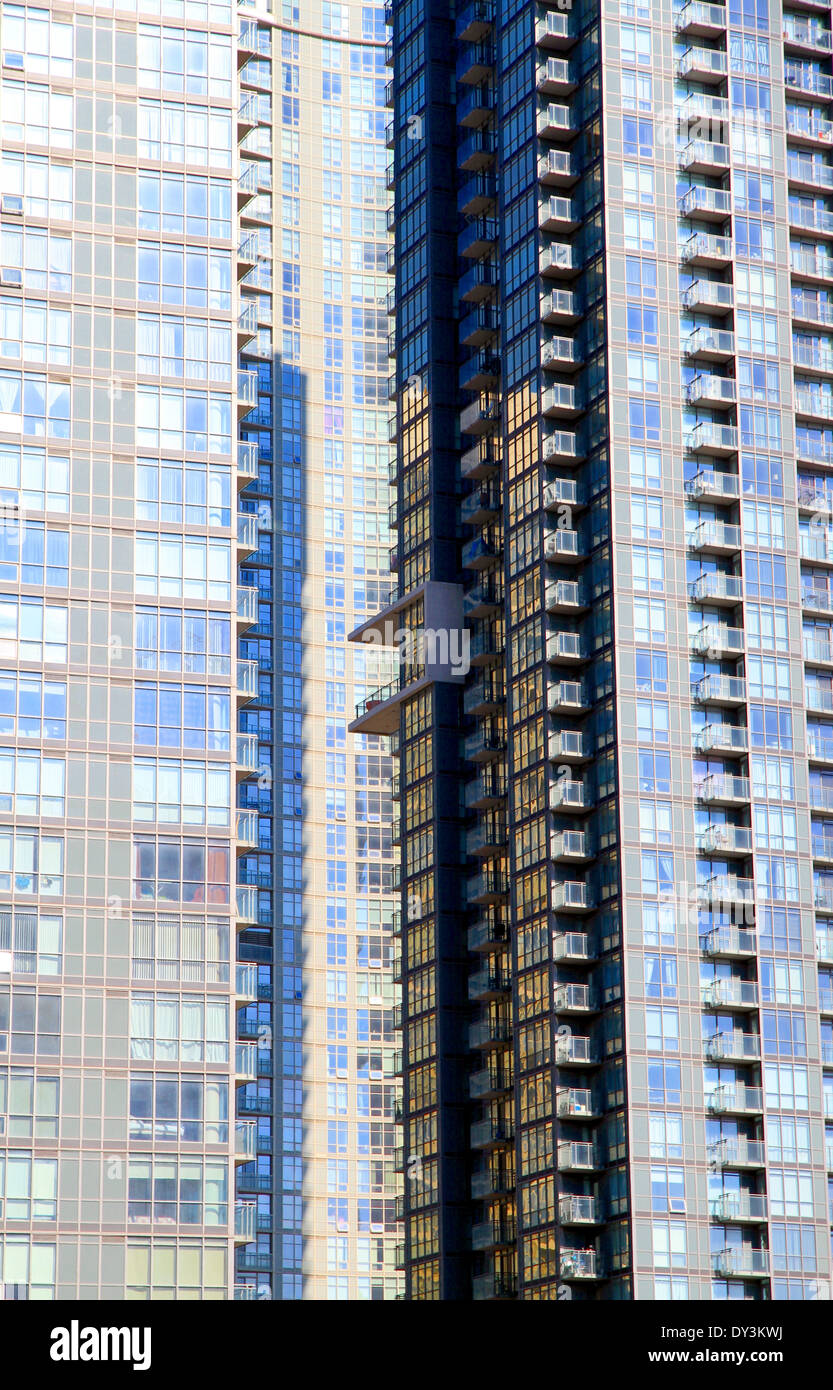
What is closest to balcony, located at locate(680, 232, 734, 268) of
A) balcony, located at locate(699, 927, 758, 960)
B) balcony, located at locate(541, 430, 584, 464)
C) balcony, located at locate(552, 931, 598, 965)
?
balcony, located at locate(541, 430, 584, 464)

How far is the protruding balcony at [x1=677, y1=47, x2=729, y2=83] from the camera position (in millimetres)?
132625

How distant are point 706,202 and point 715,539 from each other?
Answer: 19.9 metres

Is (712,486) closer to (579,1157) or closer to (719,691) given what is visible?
(719,691)

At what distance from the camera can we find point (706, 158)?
131625 millimetres

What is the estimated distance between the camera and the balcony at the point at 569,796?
122m

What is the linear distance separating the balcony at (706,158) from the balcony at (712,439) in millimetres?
13979

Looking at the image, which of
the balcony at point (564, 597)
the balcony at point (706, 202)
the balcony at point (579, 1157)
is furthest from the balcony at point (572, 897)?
the balcony at point (706, 202)

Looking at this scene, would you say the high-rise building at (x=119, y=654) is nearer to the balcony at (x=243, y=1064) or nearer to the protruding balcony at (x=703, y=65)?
the balcony at (x=243, y=1064)

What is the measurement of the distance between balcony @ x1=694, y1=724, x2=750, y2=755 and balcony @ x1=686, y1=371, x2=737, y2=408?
60.7 ft

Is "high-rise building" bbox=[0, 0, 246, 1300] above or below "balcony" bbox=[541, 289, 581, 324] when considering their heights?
below

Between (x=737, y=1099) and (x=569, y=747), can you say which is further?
(x=569, y=747)

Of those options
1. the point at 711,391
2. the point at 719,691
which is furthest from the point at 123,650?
the point at 711,391

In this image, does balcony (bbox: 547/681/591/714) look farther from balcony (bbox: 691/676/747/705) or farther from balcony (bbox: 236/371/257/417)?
balcony (bbox: 236/371/257/417)

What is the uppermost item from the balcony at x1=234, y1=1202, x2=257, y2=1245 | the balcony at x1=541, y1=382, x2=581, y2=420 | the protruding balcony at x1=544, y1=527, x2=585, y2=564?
the balcony at x1=541, y1=382, x2=581, y2=420
